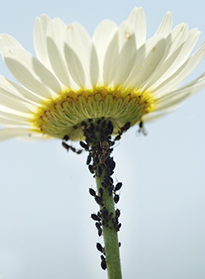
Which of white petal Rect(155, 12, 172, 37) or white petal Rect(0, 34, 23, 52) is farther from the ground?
white petal Rect(155, 12, 172, 37)

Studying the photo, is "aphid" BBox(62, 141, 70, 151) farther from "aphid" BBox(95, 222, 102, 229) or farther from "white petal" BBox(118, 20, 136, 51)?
"white petal" BBox(118, 20, 136, 51)

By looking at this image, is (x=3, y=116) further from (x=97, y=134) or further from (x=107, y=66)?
(x=107, y=66)

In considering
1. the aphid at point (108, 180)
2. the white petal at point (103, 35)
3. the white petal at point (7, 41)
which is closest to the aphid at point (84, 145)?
the aphid at point (108, 180)

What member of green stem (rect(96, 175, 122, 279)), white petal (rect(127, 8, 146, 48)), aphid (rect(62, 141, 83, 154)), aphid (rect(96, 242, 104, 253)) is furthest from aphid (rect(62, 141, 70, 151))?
white petal (rect(127, 8, 146, 48))

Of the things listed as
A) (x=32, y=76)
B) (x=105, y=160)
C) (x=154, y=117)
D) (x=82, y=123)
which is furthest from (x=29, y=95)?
(x=154, y=117)

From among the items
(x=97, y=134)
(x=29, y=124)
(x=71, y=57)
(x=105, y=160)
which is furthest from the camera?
(x=29, y=124)

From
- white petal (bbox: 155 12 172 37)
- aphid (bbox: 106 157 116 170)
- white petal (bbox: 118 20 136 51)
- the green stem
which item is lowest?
the green stem

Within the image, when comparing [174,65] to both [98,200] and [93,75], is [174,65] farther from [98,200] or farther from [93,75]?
[98,200]

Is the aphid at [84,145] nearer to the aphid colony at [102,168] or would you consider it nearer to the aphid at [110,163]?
the aphid colony at [102,168]
